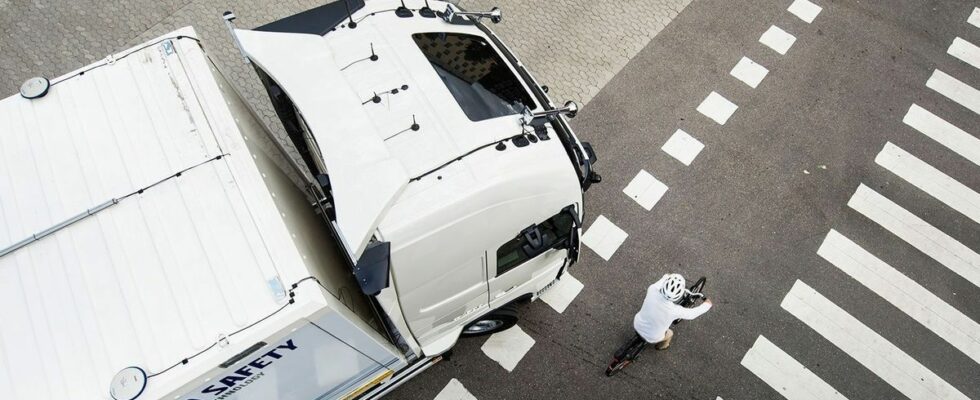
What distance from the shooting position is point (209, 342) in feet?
12.2

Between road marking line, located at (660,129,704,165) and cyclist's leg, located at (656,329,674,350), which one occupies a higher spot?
road marking line, located at (660,129,704,165)

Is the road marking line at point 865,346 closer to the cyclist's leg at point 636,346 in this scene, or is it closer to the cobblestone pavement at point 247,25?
the cyclist's leg at point 636,346

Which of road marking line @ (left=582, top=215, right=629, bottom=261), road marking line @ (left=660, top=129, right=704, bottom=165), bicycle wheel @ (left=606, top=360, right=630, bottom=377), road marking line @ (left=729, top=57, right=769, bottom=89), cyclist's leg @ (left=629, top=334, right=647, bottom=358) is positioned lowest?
bicycle wheel @ (left=606, top=360, right=630, bottom=377)

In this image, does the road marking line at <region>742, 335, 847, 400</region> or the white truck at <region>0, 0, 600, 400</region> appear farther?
the road marking line at <region>742, 335, 847, 400</region>

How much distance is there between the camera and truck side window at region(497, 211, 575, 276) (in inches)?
212

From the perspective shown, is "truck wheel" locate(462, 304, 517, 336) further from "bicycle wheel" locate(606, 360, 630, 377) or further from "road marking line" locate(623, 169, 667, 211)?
"road marking line" locate(623, 169, 667, 211)

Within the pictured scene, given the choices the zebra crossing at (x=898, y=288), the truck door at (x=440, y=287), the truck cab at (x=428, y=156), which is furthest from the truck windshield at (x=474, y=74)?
the zebra crossing at (x=898, y=288)

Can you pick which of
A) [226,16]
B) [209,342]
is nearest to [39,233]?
[209,342]

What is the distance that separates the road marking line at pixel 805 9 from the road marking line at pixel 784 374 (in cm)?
577

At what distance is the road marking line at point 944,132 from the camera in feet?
27.2

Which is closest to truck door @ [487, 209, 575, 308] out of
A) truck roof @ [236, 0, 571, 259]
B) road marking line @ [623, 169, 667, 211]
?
truck roof @ [236, 0, 571, 259]

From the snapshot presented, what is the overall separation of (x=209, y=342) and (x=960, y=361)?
26.3ft

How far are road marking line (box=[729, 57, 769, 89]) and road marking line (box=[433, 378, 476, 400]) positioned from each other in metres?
6.21

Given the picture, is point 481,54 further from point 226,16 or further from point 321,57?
point 226,16
